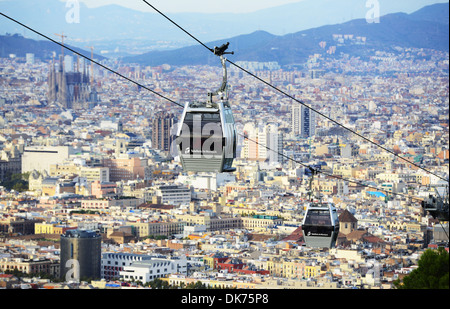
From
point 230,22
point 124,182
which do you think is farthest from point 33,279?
point 230,22

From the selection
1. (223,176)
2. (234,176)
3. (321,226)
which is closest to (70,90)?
(234,176)

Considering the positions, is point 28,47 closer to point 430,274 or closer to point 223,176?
point 223,176

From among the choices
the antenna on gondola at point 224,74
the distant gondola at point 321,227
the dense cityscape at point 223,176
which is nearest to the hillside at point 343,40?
the dense cityscape at point 223,176

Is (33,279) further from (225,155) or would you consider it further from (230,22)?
(230,22)

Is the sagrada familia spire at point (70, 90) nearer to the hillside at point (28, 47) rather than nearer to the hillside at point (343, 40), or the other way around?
the hillside at point (28, 47)

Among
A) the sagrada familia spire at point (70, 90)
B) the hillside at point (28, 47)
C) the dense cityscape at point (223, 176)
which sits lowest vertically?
the dense cityscape at point (223, 176)
